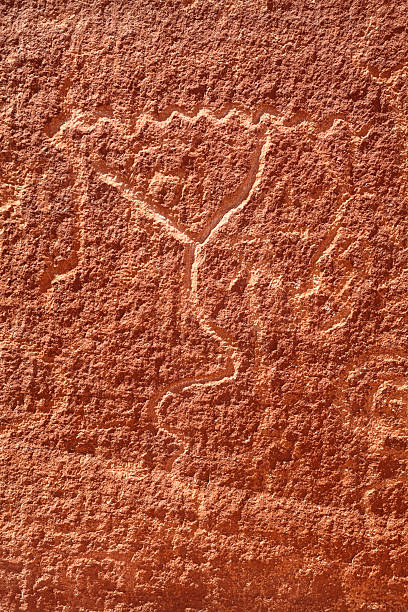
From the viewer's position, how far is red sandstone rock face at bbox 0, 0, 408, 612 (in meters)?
1.19

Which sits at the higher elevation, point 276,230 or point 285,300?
point 276,230

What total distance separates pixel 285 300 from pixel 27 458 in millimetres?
544

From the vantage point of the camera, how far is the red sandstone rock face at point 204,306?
119 centimetres

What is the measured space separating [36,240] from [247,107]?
1.45 feet

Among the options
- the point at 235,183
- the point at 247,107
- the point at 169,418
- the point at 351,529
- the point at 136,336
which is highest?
the point at 247,107

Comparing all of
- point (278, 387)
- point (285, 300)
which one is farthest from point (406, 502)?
point (285, 300)

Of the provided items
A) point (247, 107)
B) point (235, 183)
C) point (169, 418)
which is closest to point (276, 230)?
point (235, 183)

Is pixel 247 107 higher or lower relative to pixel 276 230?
higher

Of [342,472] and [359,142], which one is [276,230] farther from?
[342,472]

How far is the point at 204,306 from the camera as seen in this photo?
1.21 metres

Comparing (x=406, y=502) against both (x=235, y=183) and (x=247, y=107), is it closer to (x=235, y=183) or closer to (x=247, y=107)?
(x=235, y=183)

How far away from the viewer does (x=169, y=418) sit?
1.22 meters

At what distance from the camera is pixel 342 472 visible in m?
1.19

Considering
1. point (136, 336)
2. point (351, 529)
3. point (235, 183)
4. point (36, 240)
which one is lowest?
point (351, 529)
